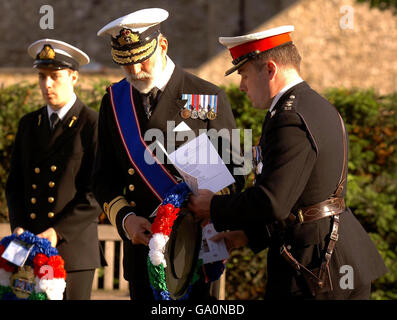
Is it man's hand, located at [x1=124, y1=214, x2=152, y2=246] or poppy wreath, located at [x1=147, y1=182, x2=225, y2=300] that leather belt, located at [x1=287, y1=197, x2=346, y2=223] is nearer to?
poppy wreath, located at [x1=147, y1=182, x2=225, y2=300]

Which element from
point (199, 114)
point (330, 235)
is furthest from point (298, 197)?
point (199, 114)

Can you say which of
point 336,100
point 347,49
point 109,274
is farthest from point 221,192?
point 347,49

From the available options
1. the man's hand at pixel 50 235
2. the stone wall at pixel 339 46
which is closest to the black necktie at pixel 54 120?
the man's hand at pixel 50 235

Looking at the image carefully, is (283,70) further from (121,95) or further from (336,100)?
(336,100)

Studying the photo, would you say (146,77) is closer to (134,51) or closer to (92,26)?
(134,51)

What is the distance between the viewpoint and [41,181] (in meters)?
3.91

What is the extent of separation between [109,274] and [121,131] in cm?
249

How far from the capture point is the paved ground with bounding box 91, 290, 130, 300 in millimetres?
5316

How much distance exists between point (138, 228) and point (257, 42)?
1041mm

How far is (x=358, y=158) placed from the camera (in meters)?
6.02

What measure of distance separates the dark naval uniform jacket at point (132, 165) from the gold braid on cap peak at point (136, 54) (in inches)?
9.3

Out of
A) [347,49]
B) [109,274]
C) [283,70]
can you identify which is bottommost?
[109,274]

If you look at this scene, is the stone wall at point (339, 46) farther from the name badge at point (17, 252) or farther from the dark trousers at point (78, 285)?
the name badge at point (17, 252)

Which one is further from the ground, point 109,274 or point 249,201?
point 249,201
